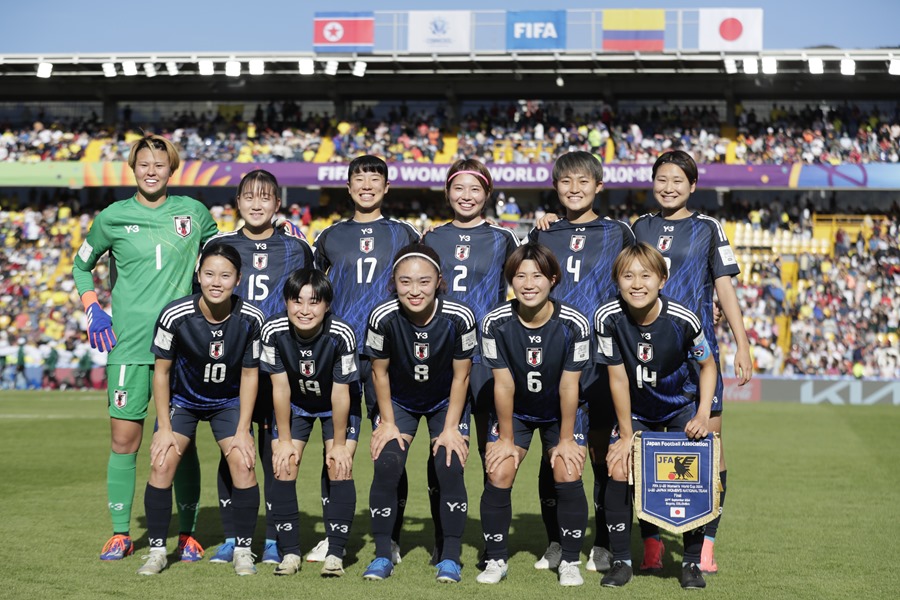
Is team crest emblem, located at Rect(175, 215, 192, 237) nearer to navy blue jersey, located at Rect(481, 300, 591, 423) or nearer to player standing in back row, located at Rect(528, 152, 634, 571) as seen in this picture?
navy blue jersey, located at Rect(481, 300, 591, 423)

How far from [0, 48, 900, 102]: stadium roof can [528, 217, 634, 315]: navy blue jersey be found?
2305cm

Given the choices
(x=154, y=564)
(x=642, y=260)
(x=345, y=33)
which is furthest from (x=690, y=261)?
(x=345, y=33)

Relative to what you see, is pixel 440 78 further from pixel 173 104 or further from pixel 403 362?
pixel 403 362

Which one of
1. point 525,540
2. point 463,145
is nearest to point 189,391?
point 525,540

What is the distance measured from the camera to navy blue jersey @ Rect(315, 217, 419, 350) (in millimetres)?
6250

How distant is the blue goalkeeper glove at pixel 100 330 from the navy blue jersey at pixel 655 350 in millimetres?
2897

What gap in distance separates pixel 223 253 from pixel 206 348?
555mm

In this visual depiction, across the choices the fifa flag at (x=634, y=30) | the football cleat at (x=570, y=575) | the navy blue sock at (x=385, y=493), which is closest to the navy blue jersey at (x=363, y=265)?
the navy blue sock at (x=385, y=493)

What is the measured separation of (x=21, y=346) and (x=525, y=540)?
786 inches

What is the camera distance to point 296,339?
18.9 feet

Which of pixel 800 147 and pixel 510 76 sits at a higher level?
pixel 510 76

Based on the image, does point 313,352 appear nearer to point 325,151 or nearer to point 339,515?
Result: point 339,515

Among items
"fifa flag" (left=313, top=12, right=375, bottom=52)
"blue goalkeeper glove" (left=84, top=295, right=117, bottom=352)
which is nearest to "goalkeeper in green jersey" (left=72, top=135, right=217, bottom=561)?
"blue goalkeeper glove" (left=84, top=295, right=117, bottom=352)

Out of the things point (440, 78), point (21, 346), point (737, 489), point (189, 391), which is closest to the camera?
point (189, 391)
